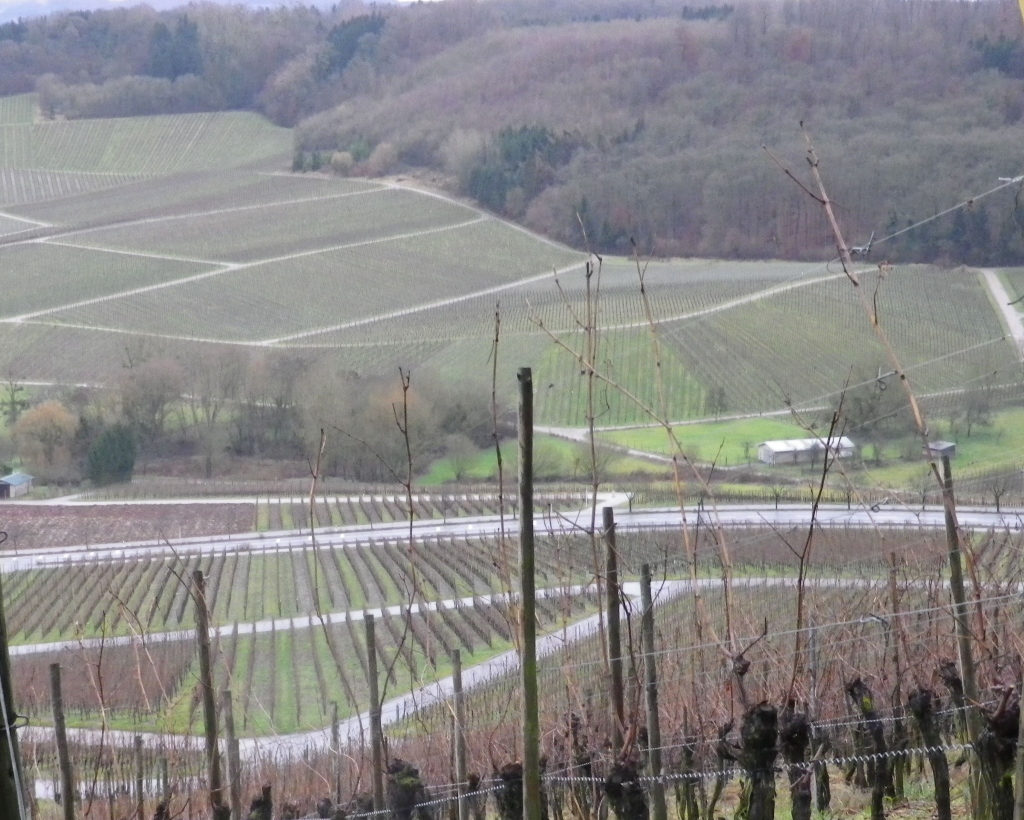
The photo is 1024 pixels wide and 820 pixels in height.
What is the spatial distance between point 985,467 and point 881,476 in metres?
2.38

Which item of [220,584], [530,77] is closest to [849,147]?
[220,584]

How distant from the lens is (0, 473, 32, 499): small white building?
12977mm

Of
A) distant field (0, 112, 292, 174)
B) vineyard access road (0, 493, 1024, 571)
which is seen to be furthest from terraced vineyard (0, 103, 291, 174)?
vineyard access road (0, 493, 1024, 571)

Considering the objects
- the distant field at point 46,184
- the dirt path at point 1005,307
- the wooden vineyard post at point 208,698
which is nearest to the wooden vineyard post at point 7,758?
the wooden vineyard post at point 208,698

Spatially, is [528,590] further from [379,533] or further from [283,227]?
[283,227]

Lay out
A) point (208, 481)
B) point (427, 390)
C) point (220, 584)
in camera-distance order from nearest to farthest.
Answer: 1. point (220, 584)
2. point (427, 390)
3. point (208, 481)

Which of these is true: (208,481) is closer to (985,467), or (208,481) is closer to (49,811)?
(49,811)

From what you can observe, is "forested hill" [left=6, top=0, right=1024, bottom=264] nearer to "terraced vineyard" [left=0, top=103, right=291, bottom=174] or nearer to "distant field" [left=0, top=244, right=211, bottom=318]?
"terraced vineyard" [left=0, top=103, right=291, bottom=174]

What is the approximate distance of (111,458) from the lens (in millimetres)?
14227

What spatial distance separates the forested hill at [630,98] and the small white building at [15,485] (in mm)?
7009

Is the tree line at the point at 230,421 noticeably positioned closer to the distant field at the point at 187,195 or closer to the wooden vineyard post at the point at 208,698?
the wooden vineyard post at the point at 208,698

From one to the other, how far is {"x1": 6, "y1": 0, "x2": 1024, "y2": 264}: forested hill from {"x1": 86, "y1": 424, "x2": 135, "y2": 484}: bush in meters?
6.32

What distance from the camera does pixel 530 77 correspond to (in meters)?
50.5

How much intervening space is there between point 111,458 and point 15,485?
4.26 ft
